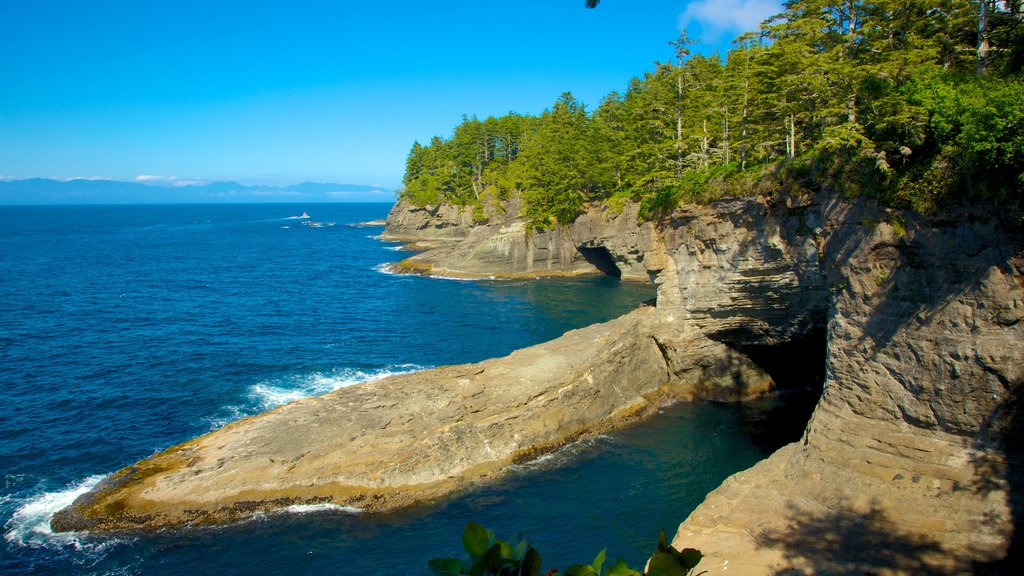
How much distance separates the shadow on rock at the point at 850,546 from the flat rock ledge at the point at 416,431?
1197cm

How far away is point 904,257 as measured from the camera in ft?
67.1

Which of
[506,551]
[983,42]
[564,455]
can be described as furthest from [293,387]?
[983,42]

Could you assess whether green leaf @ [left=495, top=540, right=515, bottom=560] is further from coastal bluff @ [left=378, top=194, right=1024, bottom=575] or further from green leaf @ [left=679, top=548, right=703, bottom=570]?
coastal bluff @ [left=378, top=194, right=1024, bottom=575]

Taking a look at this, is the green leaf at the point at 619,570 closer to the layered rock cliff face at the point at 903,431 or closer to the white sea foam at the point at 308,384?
the layered rock cliff face at the point at 903,431

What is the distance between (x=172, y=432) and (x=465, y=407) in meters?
15.2

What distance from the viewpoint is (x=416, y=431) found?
→ 26906 millimetres

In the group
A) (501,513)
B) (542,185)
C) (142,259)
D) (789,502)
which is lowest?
(501,513)

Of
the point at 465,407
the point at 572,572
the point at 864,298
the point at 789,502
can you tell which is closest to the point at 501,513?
the point at 465,407

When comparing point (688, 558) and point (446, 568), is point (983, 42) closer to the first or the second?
point (688, 558)

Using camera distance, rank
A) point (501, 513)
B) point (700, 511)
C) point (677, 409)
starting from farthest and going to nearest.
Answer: point (677, 409)
point (501, 513)
point (700, 511)

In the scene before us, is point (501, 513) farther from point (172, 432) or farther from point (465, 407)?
point (172, 432)

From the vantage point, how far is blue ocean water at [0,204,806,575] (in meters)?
21.7

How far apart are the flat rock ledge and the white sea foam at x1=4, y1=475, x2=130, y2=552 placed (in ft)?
1.87

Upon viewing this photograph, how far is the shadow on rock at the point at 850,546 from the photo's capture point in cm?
1727
